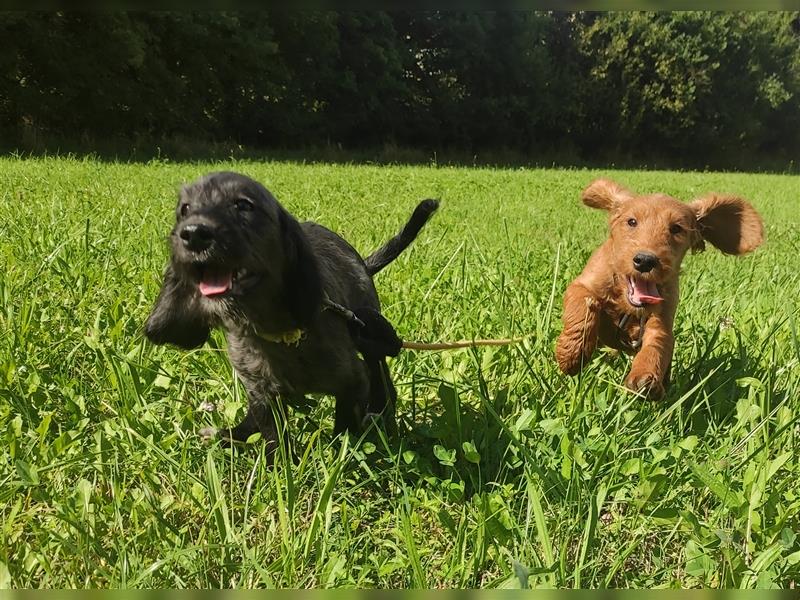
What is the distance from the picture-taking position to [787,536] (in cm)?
156

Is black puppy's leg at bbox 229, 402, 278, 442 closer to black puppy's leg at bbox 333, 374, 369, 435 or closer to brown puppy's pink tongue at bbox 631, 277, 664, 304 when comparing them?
black puppy's leg at bbox 333, 374, 369, 435

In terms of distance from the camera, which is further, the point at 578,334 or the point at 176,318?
the point at 578,334

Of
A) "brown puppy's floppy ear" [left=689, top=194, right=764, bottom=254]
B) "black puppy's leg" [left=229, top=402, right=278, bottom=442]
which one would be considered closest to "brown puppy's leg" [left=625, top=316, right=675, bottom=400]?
"brown puppy's floppy ear" [left=689, top=194, right=764, bottom=254]

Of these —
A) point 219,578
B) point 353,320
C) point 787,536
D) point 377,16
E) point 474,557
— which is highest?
point 377,16

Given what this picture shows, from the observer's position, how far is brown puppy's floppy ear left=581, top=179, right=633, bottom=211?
2.64 m

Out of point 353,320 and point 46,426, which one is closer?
point 46,426

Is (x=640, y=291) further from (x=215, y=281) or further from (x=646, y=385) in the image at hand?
(x=215, y=281)

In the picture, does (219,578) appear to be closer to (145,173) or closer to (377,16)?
(145,173)

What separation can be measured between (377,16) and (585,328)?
1068 inches

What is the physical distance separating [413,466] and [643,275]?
107 cm

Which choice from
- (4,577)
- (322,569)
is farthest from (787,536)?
(4,577)

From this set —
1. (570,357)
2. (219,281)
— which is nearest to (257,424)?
(219,281)

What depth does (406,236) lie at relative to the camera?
107 inches

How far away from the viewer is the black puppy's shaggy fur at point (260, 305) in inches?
63.7
